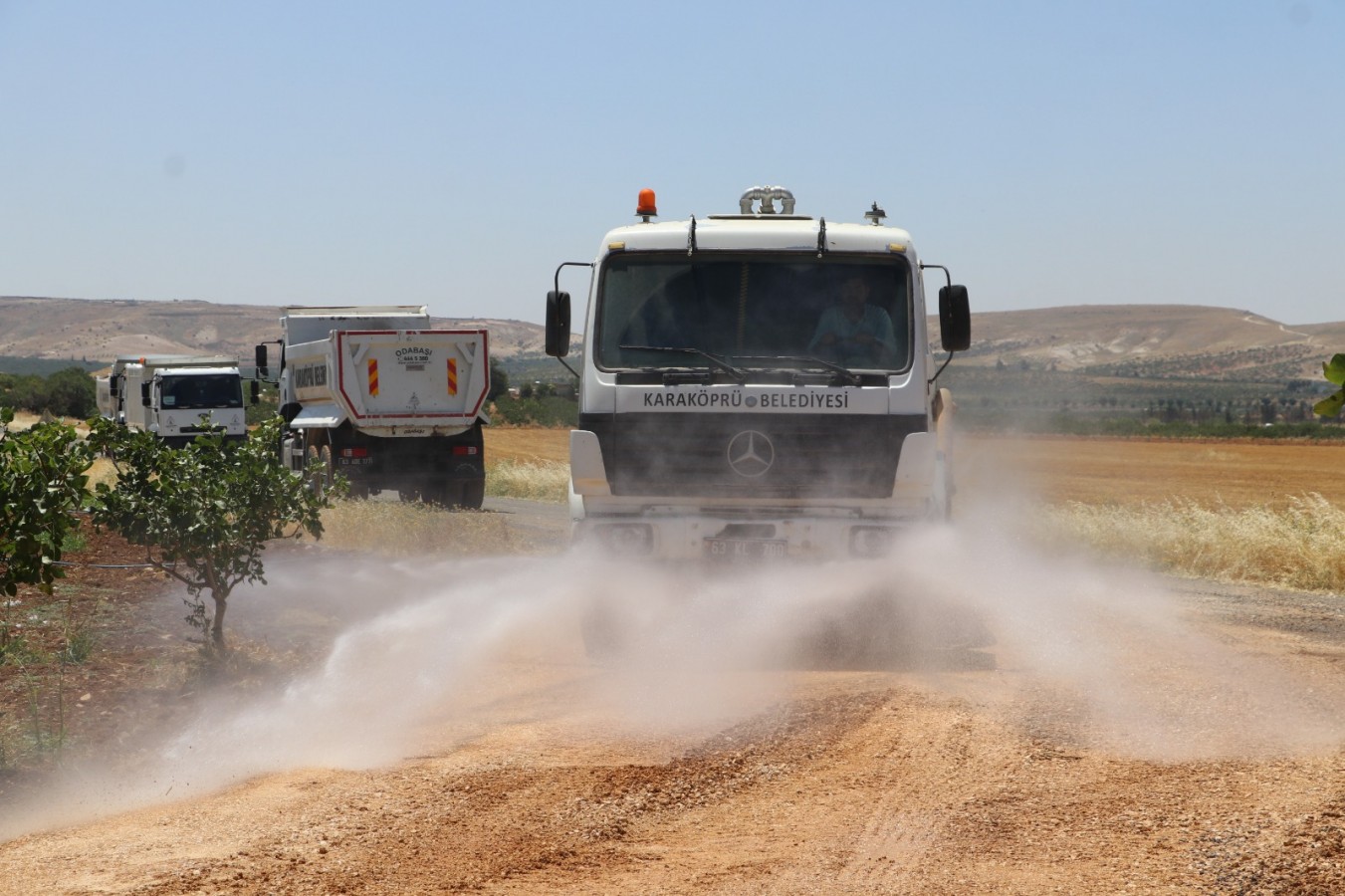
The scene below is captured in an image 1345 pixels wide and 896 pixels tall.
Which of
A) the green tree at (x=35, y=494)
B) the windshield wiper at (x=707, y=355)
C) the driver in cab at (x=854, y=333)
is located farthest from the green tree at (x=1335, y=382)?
the green tree at (x=35, y=494)

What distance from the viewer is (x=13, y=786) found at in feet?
24.0

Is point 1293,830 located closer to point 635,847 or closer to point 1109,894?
point 1109,894

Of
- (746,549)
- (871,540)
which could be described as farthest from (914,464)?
(746,549)

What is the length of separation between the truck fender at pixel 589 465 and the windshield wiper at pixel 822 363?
3.55 ft

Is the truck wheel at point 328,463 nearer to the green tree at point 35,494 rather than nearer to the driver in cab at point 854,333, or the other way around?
the driver in cab at point 854,333

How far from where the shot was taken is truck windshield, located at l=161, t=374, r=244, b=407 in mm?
33844

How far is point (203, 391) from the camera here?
34125mm

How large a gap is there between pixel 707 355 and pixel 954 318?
1675 mm

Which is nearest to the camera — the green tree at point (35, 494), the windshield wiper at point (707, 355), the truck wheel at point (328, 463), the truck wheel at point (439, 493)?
the green tree at point (35, 494)

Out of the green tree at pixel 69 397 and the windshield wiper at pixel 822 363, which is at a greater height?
the windshield wiper at pixel 822 363

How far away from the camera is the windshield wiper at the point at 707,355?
30.6 ft

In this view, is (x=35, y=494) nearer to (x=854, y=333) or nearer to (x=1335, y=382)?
(x=854, y=333)

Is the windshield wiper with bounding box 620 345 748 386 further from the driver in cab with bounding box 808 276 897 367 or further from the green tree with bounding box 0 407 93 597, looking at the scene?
the green tree with bounding box 0 407 93 597

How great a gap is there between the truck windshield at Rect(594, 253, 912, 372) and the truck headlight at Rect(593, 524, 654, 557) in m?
1.04
